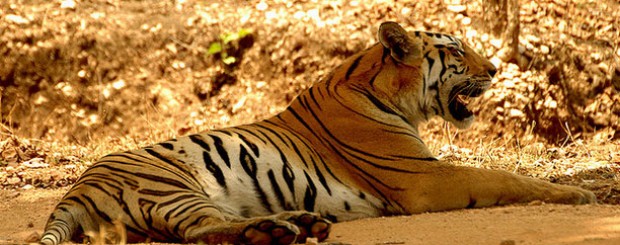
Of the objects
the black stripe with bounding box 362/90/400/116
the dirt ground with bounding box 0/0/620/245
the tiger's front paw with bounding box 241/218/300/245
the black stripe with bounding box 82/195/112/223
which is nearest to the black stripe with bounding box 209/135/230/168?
the black stripe with bounding box 82/195/112/223

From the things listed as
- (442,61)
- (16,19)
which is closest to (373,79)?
(442,61)

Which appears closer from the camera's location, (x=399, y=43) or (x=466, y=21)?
(x=399, y=43)

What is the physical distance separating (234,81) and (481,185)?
4.78 metres

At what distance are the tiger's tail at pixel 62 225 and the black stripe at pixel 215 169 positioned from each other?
76 centimetres

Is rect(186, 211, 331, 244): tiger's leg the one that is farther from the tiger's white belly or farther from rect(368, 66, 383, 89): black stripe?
rect(368, 66, 383, 89): black stripe

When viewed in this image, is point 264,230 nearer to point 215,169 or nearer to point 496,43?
point 215,169

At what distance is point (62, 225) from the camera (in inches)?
179

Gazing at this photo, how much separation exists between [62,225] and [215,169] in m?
0.97

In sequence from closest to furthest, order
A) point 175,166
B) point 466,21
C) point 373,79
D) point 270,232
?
point 270,232 → point 175,166 → point 373,79 → point 466,21

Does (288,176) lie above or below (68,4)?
below

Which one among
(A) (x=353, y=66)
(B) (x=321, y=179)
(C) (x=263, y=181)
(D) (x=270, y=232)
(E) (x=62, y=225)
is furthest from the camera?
(A) (x=353, y=66)

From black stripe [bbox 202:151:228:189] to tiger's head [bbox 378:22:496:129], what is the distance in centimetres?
135

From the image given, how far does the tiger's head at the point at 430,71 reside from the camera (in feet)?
19.8

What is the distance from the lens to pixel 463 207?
5582mm
